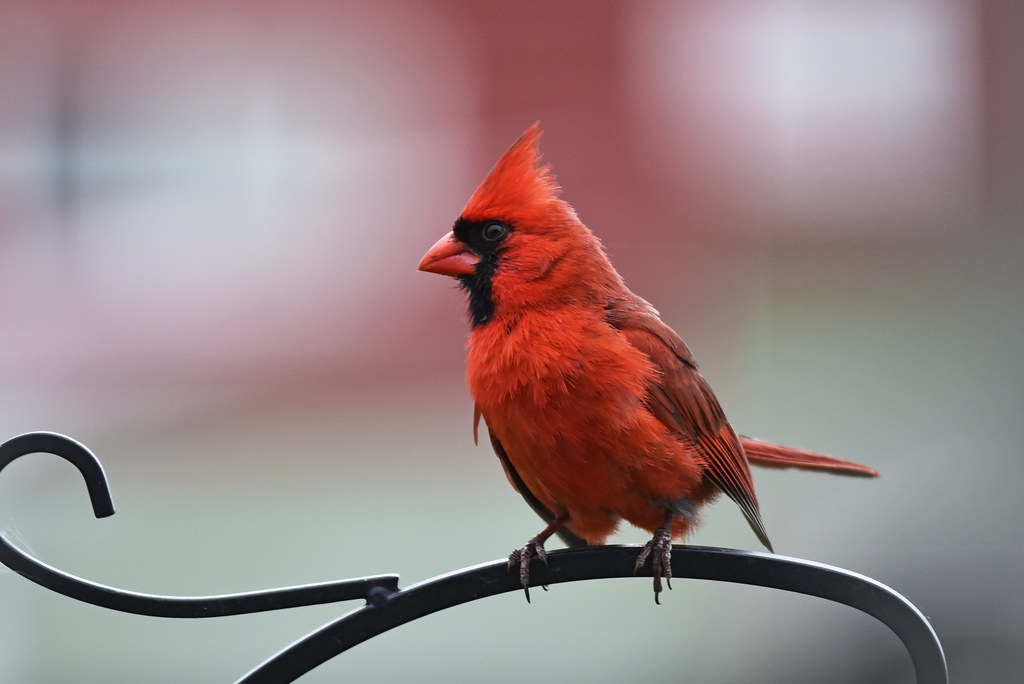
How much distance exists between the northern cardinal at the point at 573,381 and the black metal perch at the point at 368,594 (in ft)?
0.69

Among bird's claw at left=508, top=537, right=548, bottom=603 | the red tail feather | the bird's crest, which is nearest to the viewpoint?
bird's claw at left=508, top=537, right=548, bottom=603

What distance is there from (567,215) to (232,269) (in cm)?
257

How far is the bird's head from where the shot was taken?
1710 mm

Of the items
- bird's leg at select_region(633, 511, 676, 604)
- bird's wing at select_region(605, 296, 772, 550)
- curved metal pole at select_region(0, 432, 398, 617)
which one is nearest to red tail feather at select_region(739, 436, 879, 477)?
bird's wing at select_region(605, 296, 772, 550)

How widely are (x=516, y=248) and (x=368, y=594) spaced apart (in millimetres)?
717

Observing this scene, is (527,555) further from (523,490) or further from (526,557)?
(523,490)

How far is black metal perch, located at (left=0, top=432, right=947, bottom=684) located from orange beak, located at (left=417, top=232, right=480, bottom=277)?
58 centimetres

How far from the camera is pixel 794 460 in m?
2.00

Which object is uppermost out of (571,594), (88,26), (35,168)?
(88,26)

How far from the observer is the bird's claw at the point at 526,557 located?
1.42m

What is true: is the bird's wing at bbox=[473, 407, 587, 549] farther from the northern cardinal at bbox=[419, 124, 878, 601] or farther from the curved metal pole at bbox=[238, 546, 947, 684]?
the curved metal pole at bbox=[238, 546, 947, 684]

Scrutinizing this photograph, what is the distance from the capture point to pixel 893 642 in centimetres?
297

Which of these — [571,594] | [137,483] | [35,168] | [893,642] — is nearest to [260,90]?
[35,168]

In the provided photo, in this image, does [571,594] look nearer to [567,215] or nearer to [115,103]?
[567,215]
